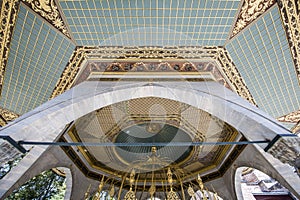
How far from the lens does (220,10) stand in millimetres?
3195

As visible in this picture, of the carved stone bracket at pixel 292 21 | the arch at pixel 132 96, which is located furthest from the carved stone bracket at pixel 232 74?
the carved stone bracket at pixel 292 21

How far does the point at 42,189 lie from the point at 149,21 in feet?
29.0

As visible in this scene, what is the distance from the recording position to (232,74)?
13.6ft

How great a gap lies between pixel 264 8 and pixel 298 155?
2.26 metres

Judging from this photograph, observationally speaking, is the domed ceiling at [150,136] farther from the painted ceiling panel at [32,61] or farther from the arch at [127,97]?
the painted ceiling panel at [32,61]

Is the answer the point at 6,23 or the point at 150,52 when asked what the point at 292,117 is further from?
the point at 6,23

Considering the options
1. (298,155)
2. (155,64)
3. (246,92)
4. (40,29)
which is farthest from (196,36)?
(40,29)

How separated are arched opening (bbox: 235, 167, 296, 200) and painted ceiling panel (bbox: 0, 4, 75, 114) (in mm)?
5241

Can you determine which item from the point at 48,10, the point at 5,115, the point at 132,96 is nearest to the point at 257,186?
the point at 132,96

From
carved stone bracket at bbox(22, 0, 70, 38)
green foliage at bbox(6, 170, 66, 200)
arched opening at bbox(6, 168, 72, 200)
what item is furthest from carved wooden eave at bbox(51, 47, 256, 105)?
green foliage at bbox(6, 170, 66, 200)

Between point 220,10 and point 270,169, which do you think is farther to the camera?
point 270,169

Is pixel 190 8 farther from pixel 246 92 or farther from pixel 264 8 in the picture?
pixel 246 92

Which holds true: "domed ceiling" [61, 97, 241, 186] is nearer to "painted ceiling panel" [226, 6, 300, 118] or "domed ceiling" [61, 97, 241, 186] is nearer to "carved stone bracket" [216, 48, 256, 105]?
"carved stone bracket" [216, 48, 256, 105]

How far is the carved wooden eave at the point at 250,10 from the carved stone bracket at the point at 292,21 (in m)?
0.19
